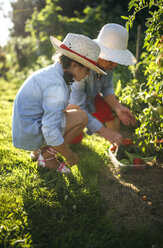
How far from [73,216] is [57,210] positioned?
14 centimetres

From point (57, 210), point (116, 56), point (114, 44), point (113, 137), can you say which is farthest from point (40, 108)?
point (114, 44)

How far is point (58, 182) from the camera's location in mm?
2006

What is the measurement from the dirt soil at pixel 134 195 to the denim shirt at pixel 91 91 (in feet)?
1.83

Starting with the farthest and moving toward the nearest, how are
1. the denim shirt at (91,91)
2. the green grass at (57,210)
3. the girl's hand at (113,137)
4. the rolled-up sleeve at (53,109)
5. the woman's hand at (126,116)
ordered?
the woman's hand at (126,116) → the denim shirt at (91,91) → the girl's hand at (113,137) → the rolled-up sleeve at (53,109) → the green grass at (57,210)

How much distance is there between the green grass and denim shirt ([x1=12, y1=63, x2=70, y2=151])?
35cm

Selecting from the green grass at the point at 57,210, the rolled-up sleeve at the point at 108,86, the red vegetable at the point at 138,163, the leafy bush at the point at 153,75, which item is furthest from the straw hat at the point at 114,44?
the green grass at the point at 57,210

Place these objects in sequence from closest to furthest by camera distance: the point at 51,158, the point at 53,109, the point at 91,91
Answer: the point at 53,109
the point at 51,158
the point at 91,91

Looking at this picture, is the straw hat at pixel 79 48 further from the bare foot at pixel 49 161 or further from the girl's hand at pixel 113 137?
the bare foot at pixel 49 161

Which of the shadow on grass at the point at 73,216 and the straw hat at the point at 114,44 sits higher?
the straw hat at the point at 114,44

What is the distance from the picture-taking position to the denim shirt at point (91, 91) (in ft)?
7.79

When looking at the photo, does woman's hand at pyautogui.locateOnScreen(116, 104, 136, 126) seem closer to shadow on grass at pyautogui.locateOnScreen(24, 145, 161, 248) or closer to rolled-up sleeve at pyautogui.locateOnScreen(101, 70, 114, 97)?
rolled-up sleeve at pyautogui.locateOnScreen(101, 70, 114, 97)

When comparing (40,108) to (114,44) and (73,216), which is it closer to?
(73,216)

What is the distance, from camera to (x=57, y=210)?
5.50 feet

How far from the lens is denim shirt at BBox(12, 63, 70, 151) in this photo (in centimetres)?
181
